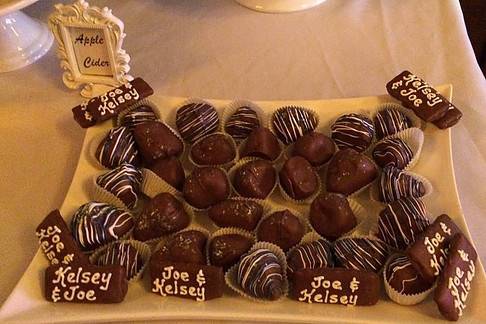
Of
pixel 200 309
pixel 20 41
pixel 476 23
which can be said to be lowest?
pixel 476 23

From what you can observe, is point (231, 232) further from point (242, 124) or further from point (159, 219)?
point (242, 124)

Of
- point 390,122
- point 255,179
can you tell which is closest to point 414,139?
point 390,122

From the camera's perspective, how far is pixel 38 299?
84cm

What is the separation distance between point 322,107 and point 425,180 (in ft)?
0.75

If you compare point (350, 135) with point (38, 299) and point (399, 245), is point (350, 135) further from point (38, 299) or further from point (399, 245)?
point (38, 299)

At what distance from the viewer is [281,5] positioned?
53.3 inches

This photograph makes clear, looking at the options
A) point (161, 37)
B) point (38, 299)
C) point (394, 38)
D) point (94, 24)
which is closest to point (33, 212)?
point (38, 299)

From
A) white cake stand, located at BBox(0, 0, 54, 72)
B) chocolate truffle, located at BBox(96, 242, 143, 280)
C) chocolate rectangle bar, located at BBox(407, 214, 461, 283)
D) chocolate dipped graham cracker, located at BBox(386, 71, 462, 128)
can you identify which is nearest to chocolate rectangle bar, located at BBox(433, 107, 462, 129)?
chocolate dipped graham cracker, located at BBox(386, 71, 462, 128)

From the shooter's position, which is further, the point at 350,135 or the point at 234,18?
the point at 234,18

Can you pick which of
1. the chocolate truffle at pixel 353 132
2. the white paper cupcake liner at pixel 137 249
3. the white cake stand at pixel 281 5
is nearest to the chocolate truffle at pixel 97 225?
the white paper cupcake liner at pixel 137 249

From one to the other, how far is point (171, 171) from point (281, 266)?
0.80 ft

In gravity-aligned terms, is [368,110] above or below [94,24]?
below

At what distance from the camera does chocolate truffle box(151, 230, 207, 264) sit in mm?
858

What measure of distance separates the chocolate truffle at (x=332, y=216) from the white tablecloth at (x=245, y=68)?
0.21m
